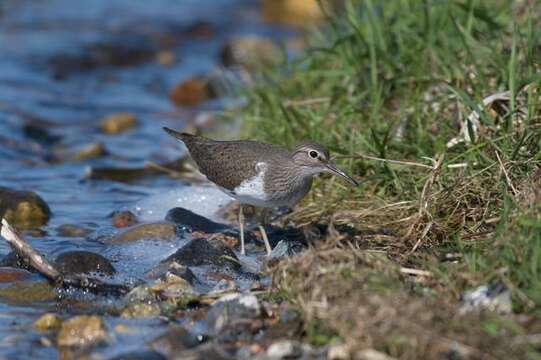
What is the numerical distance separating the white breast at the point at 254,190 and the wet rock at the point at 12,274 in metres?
1.61

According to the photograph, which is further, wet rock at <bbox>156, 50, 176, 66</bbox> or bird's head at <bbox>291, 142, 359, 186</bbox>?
wet rock at <bbox>156, 50, 176, 66</bbox>

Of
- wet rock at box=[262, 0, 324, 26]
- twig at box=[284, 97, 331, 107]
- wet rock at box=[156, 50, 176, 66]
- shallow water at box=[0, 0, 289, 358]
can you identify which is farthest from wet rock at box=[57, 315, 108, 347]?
wet rock at box=[262, 0, 324, 26]

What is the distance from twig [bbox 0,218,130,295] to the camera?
5805 mm

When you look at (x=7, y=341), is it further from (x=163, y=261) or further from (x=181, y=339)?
(x=163, y=261)

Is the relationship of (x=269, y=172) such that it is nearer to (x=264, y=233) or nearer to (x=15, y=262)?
(x=264, y=233)

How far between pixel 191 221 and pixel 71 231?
38.5 inches

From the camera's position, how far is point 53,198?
858cm

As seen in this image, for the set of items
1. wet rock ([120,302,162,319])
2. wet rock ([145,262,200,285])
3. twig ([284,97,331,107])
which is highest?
twig ([284,97,331,107])

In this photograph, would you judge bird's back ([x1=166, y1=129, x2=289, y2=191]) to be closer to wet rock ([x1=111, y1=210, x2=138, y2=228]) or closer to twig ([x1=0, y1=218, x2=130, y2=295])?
wet rock ([x1=111, y1=210, x2=138, y2=228])

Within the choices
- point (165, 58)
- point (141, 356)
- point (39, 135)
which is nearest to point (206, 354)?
point (141, 356)

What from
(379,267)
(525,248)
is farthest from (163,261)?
(525,248)

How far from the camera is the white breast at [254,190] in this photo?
6.75 meters

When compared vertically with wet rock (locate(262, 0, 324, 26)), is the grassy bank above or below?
above

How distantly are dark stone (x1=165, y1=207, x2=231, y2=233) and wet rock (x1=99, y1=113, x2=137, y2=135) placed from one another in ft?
12.9
